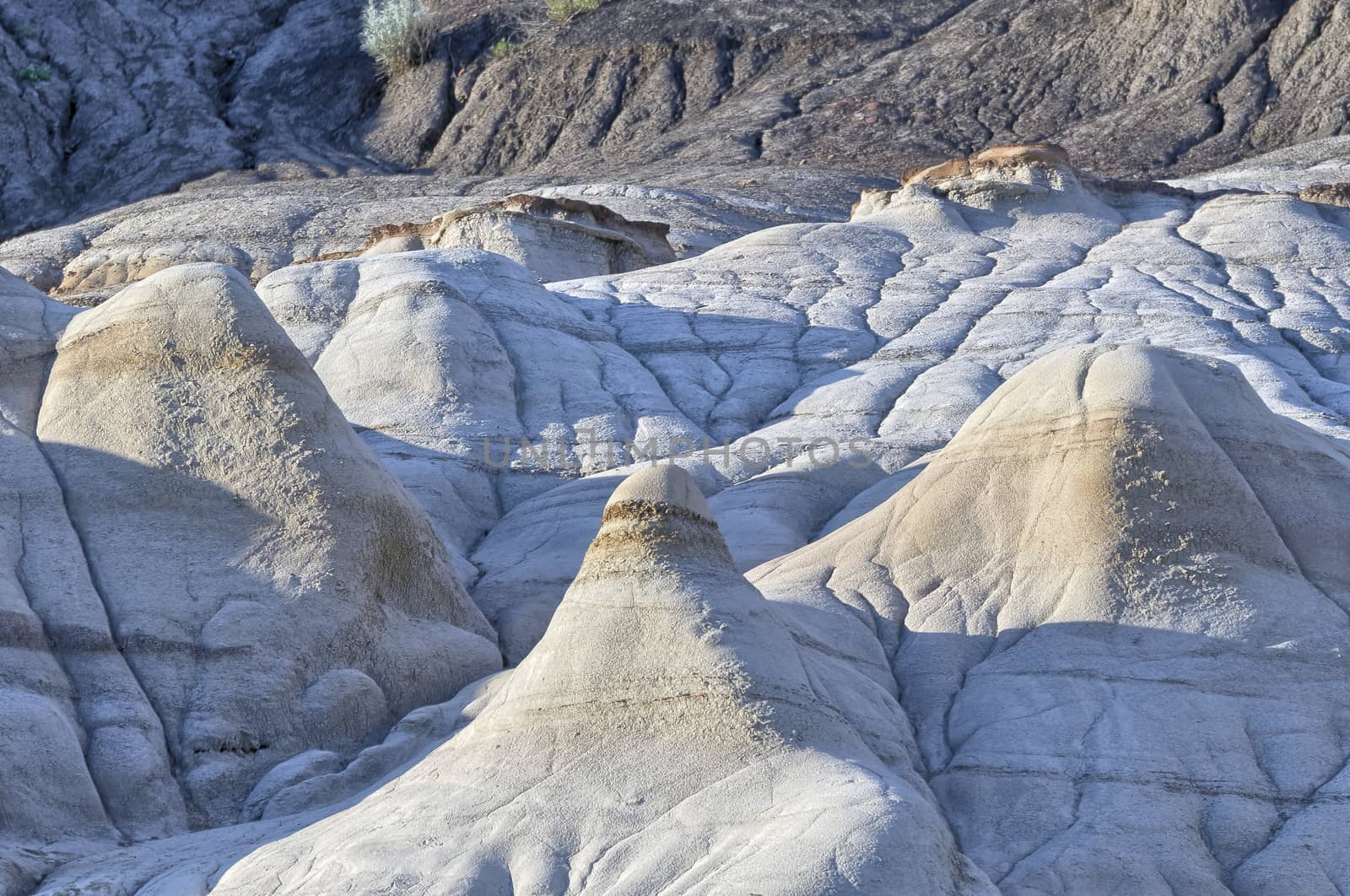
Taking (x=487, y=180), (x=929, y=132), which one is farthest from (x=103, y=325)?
(x=929, y=132)

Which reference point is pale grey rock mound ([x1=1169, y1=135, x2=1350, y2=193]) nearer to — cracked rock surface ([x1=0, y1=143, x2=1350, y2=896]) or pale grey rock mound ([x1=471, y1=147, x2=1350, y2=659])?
pale grey rock mound ([x1=471, y1=147, x2=1350, y2=659])

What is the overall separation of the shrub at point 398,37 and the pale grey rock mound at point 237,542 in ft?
97.2

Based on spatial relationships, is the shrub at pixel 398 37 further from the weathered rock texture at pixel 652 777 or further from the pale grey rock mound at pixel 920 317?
the weathered rock texture at pixel 652 777

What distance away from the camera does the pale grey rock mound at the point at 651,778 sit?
5691mm

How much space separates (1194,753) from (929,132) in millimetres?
25772

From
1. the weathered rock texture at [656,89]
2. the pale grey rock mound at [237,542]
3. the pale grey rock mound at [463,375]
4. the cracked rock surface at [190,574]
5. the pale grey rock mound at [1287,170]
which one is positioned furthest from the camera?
the weathered rock texture at [656,89]

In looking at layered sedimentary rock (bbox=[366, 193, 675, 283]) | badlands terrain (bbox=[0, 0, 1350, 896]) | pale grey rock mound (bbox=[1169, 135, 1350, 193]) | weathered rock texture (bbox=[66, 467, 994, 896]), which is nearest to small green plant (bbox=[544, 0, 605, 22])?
pale grey rock mound (bbox=[1169, 135, 1350, 193])

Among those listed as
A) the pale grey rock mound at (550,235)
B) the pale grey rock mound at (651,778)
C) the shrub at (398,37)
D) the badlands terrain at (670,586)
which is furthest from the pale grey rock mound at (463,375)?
the shrub at (398,37)

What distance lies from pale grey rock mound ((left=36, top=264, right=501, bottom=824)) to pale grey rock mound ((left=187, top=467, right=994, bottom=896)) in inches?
41.6

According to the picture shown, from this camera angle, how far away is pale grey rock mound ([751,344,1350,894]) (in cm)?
670

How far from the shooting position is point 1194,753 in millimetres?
7090

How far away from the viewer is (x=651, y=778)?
611 cm

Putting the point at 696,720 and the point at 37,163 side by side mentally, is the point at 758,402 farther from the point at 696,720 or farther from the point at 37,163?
the point at 37,163

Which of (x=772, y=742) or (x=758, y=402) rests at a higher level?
(x=772, y=742)
